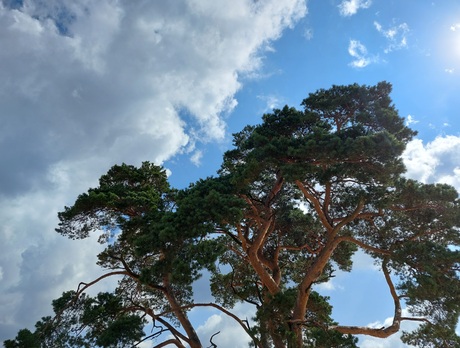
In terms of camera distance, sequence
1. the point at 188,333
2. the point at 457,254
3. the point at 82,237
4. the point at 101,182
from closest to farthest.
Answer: the point at 457,254 < the point at 188,333 < the point at 82,237 < the point at 101,182

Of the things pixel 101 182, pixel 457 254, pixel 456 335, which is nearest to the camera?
pixel 457 254

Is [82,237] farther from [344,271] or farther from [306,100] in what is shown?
[344,271]

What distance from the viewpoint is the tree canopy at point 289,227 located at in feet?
34.0

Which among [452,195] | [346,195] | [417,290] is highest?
[346,195]

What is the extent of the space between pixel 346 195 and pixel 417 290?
4010mm

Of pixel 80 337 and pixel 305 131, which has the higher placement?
pixel 305 131

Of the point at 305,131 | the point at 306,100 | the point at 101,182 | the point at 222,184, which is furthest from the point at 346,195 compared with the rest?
the point at 101,182

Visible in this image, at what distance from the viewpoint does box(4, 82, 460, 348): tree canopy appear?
34.0 feet

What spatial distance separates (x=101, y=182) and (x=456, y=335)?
14.3m

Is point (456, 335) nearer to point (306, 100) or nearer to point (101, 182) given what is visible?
point (306, 100)

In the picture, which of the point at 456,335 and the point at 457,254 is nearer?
the point at 457,254

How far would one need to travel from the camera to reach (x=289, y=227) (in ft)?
48.2

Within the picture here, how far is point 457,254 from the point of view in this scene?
9.99 meters

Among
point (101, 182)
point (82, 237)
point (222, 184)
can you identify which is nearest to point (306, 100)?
point (222, 184)
